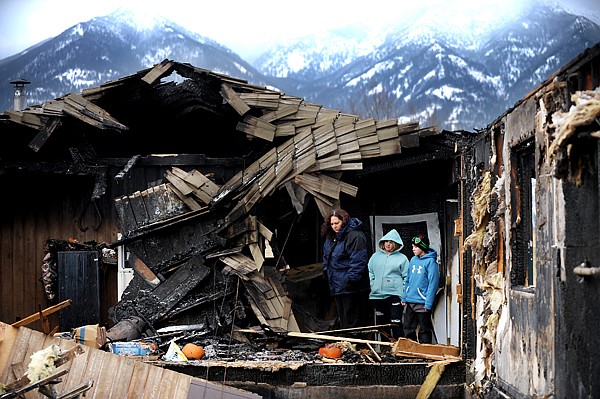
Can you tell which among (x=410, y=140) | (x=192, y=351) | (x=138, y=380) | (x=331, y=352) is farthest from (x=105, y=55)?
(x=138, y=380)

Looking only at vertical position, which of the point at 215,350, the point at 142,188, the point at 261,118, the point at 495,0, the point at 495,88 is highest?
the point at 495,0

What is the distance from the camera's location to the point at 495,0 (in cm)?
10081

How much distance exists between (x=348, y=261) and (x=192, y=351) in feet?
8.39

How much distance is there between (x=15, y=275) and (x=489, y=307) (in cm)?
901

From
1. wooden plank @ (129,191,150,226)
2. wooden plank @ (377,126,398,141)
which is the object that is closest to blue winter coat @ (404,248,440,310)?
wooden plank @ (377,126,398,141)

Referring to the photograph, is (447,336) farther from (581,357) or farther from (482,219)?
(581,357)

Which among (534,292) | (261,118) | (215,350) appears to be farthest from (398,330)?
(534,292)

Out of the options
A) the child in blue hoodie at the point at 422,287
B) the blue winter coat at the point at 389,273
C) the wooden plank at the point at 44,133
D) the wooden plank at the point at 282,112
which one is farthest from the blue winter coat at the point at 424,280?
the wooden plank at the point at 44,133

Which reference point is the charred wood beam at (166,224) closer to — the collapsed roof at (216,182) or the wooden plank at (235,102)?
the collapsed roof at (216,182)

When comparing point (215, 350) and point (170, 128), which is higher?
point (170, 128)

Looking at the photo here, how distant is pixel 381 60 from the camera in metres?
84.5

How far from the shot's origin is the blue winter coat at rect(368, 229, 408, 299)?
12.8 metres

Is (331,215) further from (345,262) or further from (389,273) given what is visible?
(389,273)

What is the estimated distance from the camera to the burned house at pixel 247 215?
32.7ft
